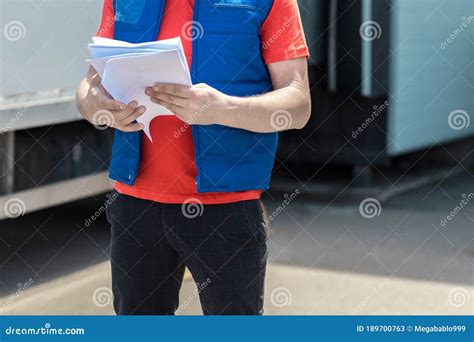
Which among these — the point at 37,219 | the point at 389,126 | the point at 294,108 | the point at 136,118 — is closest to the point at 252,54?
the point at 294,108

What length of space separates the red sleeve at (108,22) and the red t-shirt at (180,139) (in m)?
0.17

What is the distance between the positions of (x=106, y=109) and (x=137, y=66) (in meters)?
0.20

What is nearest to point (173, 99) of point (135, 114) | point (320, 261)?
point (135, 114)

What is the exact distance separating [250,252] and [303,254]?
4025 mm

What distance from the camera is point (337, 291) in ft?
17.5

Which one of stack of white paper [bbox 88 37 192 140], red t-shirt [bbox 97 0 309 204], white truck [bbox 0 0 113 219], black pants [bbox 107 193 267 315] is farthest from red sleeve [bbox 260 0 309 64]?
white truck [bbox 0 0 113 219]

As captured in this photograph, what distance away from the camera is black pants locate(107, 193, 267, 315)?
7.36ft

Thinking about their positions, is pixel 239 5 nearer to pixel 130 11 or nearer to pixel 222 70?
pixel 222 70

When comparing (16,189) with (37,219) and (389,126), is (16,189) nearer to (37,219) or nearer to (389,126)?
(37,219)

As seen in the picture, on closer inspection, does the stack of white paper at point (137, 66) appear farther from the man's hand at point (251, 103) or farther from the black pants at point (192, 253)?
the black pants at point (192, 253)

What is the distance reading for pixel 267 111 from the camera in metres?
2.15

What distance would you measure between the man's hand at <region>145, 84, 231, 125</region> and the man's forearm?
2cm

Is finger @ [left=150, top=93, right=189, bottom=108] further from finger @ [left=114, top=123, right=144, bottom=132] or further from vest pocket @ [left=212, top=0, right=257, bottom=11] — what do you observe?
vest pocket @ [left=212, top=0, right=257, bottom=11]

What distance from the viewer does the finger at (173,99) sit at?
2.04 meters
